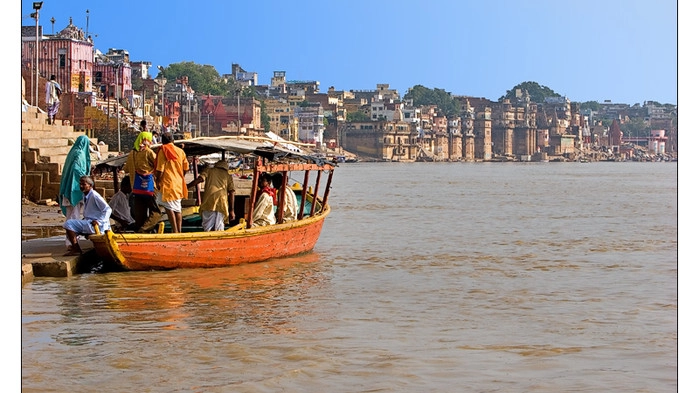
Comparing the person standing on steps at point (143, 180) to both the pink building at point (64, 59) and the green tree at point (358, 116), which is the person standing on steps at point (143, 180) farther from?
the green tree at point (358, 116)

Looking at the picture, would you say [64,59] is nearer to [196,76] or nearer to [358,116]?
[196,76]

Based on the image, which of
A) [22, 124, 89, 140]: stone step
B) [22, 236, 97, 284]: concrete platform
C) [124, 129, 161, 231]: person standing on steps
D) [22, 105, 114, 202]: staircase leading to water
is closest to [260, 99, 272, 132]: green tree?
[22, 124, 89, 140]: stone step

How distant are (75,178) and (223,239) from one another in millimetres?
1606

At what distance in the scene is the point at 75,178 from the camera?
34.5 ft

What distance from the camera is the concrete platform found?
989 cm

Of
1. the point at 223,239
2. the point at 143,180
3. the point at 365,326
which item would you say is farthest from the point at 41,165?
the point at 365,326

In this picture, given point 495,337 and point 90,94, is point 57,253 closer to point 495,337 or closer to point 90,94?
point 495,337

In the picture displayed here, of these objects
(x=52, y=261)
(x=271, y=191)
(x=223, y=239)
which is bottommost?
(x=52, y=261)

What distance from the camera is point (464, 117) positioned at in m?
166

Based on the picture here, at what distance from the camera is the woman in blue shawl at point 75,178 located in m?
10.5

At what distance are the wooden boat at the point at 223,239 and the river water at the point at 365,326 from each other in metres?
0.15

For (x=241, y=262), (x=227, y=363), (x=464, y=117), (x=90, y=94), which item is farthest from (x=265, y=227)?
(x=464, y=117)

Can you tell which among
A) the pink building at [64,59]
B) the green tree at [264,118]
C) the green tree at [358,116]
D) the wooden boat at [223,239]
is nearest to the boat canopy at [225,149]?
the wooden boat at [223,239]

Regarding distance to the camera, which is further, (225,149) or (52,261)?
(225,149)
